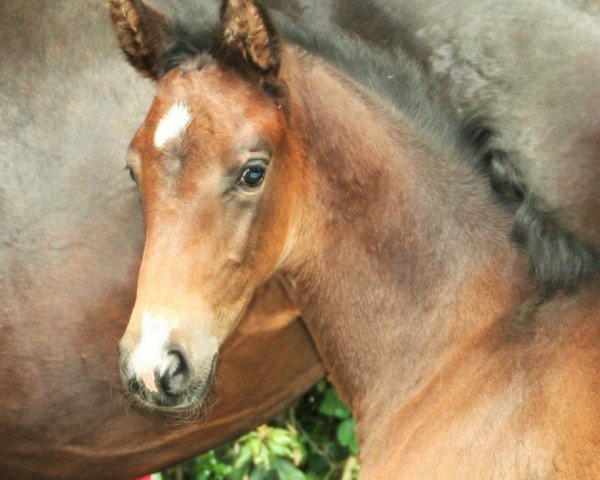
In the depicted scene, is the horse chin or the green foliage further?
the green foliage

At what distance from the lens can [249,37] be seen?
3.14m

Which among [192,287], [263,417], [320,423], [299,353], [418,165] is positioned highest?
[418,165]

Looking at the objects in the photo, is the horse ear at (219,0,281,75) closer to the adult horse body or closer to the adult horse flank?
the adult horse flank

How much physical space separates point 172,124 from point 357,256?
2.26 feet

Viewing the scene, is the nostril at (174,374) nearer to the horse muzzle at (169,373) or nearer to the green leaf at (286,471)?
the horse muzzle at (169,373)

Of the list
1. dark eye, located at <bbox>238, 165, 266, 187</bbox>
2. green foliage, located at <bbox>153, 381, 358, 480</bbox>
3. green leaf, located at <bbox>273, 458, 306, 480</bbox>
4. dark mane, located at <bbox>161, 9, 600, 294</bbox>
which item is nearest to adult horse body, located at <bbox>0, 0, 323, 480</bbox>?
dark mane, located at <bbox>161, 9, 600, 294</bbox>

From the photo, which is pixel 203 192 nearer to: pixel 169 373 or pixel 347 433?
pixel 169 373

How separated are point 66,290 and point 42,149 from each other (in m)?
0.46

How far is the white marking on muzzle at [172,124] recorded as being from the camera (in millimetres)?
3068

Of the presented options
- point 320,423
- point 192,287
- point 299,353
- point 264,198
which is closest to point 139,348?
point 192,287

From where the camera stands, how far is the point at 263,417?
414cm

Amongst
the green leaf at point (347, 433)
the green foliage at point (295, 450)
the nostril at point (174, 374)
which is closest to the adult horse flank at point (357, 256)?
the nostril at point (174, 374)

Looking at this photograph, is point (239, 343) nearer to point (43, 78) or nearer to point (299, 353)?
point (299, 353)

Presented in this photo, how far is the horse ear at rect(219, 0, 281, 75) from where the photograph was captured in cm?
310
